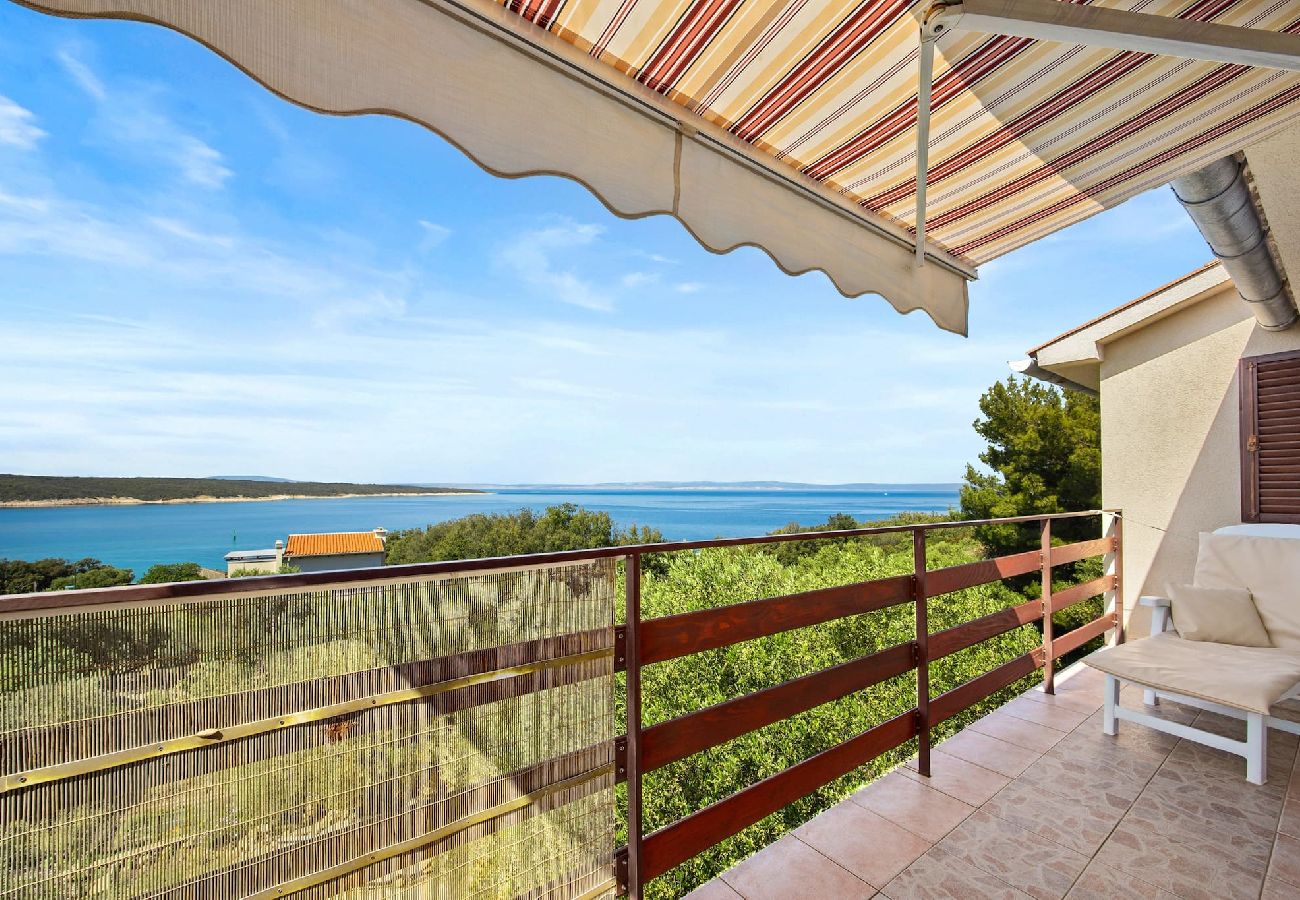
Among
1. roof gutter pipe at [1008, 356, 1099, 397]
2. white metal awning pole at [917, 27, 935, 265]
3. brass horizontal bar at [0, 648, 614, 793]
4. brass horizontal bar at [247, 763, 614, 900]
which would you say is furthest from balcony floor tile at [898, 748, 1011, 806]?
roof gutter pipe at [1008, 356, 1099, 397]

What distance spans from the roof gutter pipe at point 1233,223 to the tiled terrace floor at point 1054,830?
8.05 ft

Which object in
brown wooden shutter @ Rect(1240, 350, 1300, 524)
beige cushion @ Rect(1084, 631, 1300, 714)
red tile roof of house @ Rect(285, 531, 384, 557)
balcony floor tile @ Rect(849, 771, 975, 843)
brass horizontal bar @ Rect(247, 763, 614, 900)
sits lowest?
red tile roof of house @ Rect(285, 531, 384, 557)

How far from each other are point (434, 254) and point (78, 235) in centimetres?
1849

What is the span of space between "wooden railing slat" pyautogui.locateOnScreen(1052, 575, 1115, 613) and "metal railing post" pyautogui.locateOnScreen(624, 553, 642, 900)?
3110 mm

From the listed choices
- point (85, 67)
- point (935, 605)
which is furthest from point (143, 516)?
point (935, 605)

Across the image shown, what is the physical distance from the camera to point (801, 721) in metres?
11.8

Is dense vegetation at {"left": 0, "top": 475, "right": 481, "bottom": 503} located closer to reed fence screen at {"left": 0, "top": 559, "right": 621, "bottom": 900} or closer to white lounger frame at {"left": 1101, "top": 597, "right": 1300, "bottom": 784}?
reed fence screen at {"left": 0, "top": 559, "right": 621, "bottom": 900}

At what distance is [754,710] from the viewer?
2.20 metres

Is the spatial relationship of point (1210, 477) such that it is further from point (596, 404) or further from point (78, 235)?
point (78, 235)

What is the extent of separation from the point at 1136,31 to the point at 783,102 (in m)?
0.87

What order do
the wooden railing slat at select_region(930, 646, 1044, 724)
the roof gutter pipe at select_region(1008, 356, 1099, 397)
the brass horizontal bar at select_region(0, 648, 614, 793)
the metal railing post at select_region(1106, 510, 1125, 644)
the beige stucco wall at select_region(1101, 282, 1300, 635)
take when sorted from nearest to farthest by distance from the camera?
1. the brass horizontal bar at select_region(0, 648, 614, 793)
2. the wooden railing slat at select_region(930, 646, 1044, 724)
3. the beige stucco wall at select_region(1101, 282, 1300, 635)
4. the metal railing post at select_region(1106, 510, 1125, 644)
5. the roof gutter pipe at select_region(1008, 356, 1099, 397)

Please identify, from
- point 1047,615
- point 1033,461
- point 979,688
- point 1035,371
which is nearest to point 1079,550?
point 1047,615

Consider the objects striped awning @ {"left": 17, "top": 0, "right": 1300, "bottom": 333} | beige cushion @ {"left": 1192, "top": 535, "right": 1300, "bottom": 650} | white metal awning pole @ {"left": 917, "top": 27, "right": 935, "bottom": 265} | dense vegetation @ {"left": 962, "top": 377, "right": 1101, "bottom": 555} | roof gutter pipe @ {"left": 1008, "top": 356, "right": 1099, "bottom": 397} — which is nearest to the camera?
striped awning @ {"left": 17, "top": 0, "right": 1300, "bottom": 333}

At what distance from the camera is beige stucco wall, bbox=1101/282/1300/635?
15.3ft
